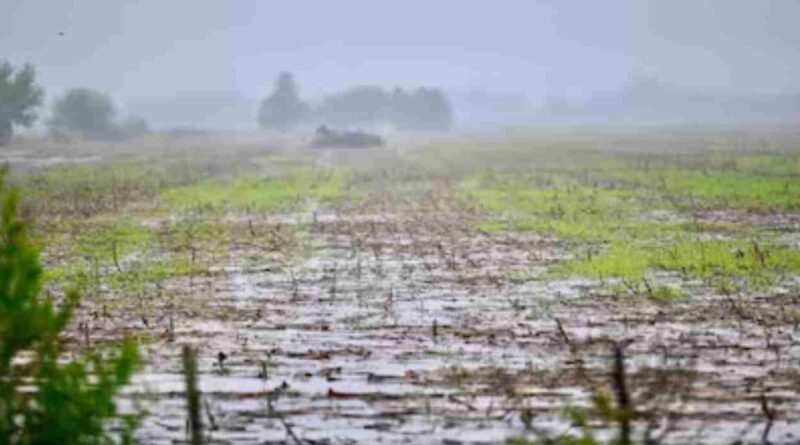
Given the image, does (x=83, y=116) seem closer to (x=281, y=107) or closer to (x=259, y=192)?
(x=281, y=107)

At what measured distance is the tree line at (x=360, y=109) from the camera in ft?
495

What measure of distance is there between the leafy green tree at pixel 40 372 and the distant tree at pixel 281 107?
14394 centimetres

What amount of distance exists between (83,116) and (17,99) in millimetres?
22342

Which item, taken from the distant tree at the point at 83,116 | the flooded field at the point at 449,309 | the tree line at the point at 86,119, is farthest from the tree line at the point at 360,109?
the flooded field at the point at 449,309

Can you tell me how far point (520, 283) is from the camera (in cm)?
1639

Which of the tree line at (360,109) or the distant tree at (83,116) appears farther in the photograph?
the tree line at (360,109)

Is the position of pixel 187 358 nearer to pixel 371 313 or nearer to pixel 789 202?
pixel 371 313

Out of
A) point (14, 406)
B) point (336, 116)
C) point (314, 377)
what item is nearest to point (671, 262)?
point (314, 377)

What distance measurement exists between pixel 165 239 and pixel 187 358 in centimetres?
1634

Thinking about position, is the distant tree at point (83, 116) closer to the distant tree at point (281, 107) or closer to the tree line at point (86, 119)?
the tree line at point (86, 119)

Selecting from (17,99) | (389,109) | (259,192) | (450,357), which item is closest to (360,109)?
(389,109)

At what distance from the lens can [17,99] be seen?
75.8 meters

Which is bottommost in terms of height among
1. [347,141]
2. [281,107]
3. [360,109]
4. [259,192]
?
[259,192]

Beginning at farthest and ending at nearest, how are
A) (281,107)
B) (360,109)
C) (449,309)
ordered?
(360,109)
(281,107)
(449,309)
